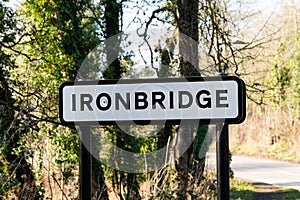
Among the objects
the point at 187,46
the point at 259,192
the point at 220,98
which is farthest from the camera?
the point at 259,192

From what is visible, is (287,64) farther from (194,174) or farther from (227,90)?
(227,90)

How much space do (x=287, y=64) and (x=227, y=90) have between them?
69.4ft

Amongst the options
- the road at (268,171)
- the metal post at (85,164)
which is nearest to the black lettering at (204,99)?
the metal post at (85,164)

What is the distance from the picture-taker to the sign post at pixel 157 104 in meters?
2.47

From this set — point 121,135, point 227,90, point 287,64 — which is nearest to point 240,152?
point 287,64

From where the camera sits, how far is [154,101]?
2518mm

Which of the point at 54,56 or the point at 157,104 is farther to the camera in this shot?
the point at 54,56

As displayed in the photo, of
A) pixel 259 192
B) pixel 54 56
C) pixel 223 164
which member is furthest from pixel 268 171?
pixel 223 164

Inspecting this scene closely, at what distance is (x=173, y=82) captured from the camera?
8.25 feet

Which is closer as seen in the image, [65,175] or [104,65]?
[65,175]

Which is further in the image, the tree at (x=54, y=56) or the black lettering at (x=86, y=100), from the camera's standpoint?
the tree at (x=54, y=56)

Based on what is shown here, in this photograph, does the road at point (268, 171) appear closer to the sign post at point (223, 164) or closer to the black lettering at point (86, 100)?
the sign post at point (223, 164)

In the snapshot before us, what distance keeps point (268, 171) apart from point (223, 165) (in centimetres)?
1619

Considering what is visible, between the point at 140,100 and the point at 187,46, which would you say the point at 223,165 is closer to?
the point at 140,100
